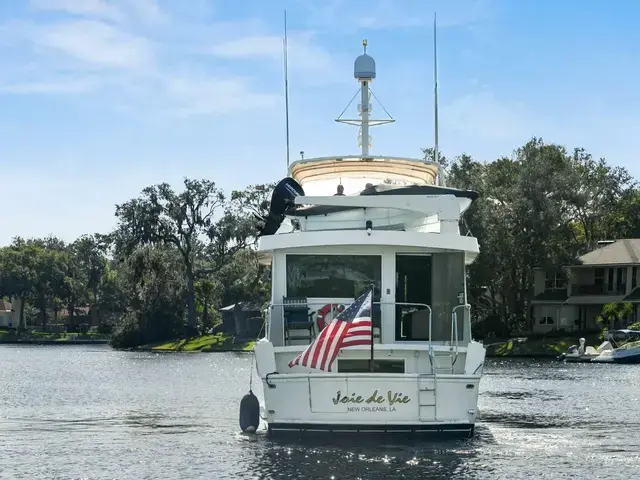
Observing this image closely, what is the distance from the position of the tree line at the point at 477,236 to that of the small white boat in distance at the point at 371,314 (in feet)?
150

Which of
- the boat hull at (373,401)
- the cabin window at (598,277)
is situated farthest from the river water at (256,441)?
the cabin window at (598,277)

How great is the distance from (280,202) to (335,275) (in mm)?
2316

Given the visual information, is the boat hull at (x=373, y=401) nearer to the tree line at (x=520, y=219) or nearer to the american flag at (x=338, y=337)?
the american flag at (x=338, y=337)

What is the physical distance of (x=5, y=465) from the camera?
21.2m

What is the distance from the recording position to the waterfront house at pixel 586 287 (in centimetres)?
7762

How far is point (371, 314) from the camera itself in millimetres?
21297

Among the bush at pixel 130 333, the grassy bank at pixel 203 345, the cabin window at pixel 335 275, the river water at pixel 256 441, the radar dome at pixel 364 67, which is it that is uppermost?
the radar dome at pixel 364 67

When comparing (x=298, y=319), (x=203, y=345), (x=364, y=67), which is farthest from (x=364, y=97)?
(x=203, y=345)

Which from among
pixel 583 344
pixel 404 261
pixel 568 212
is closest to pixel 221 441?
pixel 404 261

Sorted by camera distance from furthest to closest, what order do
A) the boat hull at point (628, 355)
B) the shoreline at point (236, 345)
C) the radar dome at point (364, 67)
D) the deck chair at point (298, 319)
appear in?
the shoreline at point (236, 345), the boat hull at point (628, 355), the radar dome at point (364, 67), the deck chair at point (298, 319)

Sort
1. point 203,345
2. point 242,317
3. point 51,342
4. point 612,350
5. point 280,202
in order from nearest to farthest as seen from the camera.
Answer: point 280,202 → point 612,350 → point 203,345 → point 242,317 → point 51,342

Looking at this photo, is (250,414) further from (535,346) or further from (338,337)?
(535,346)

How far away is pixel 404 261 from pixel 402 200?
127cm

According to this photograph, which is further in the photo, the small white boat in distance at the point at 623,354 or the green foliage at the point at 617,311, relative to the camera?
the green foliage at the point at 617,311
